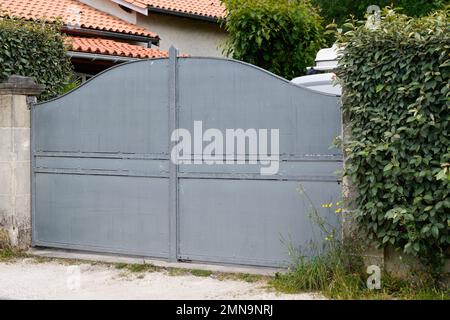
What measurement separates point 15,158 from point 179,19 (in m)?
11.9

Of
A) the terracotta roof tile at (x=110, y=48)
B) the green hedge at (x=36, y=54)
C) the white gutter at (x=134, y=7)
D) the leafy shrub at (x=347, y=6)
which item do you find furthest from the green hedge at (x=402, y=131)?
the leafy shrub at (x=347, y=6)

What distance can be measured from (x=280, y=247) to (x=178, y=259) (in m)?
1.29

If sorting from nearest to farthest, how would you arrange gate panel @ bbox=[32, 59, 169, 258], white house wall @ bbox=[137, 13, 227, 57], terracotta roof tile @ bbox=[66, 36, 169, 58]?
gate panel @ bbox=[32, 59, 169, 258] < terracotta roof tile @ bbox=[66, 36, 169, 58] < white house wall @ bbox=[137, 13, 227, 57]

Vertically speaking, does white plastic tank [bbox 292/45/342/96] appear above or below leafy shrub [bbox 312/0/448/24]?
below

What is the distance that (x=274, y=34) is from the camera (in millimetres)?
12680

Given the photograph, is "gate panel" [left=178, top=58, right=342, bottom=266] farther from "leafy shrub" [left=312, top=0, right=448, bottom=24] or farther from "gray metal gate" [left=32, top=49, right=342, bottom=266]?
"leafy shrub" [left=312, top=0, right=448, bottom=24]

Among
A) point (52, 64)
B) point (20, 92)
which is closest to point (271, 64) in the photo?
point (52, 64)

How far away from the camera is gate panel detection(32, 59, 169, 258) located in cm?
779

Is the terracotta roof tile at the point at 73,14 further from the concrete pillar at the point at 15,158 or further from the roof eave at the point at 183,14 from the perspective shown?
the concrete pillar at the point at 15,158

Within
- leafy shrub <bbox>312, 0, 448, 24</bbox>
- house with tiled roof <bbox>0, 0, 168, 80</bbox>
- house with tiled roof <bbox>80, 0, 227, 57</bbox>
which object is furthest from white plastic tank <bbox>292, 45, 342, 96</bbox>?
leafy shrub <bbox>312, 0, 448, 24</bbox>

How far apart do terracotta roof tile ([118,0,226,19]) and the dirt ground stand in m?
11.4

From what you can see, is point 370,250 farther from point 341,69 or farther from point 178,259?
point 178,259

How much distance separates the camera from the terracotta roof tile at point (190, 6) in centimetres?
Answer: 1810

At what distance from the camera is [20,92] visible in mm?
8492
